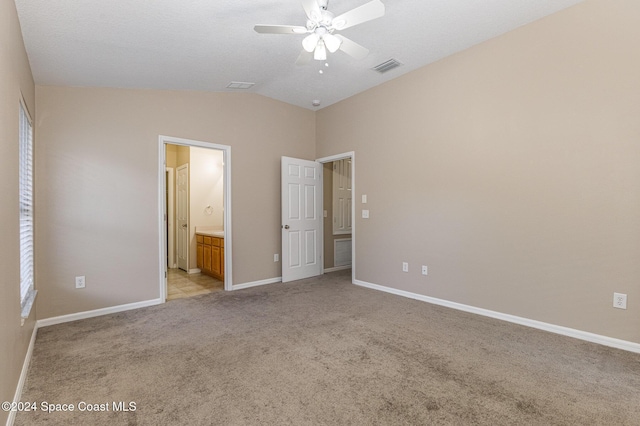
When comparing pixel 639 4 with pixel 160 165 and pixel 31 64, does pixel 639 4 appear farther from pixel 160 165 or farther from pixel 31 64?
pixel 31 64

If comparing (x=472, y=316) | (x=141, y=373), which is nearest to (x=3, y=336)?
(x=141, y=373)

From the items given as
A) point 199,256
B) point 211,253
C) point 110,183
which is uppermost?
point 110,183

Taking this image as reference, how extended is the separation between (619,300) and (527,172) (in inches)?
52.6

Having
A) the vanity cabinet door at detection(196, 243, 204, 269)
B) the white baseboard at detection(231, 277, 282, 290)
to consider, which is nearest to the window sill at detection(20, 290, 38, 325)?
the white baseboard at detection(231, 277, 282, 290)

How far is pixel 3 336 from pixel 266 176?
371 cm

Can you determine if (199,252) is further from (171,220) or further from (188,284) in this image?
(171,220)

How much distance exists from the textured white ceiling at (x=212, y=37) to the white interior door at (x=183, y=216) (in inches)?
96.9

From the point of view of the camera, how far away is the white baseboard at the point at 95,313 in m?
3.24

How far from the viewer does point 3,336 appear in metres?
1.62

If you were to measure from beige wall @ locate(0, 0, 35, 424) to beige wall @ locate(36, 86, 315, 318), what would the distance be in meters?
1.13

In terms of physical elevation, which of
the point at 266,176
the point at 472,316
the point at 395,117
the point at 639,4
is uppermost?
the point at 639,4

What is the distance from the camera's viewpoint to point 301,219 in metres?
5.30

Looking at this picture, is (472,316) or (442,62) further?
(442,62)

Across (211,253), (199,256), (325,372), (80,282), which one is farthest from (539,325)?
(199,256)
